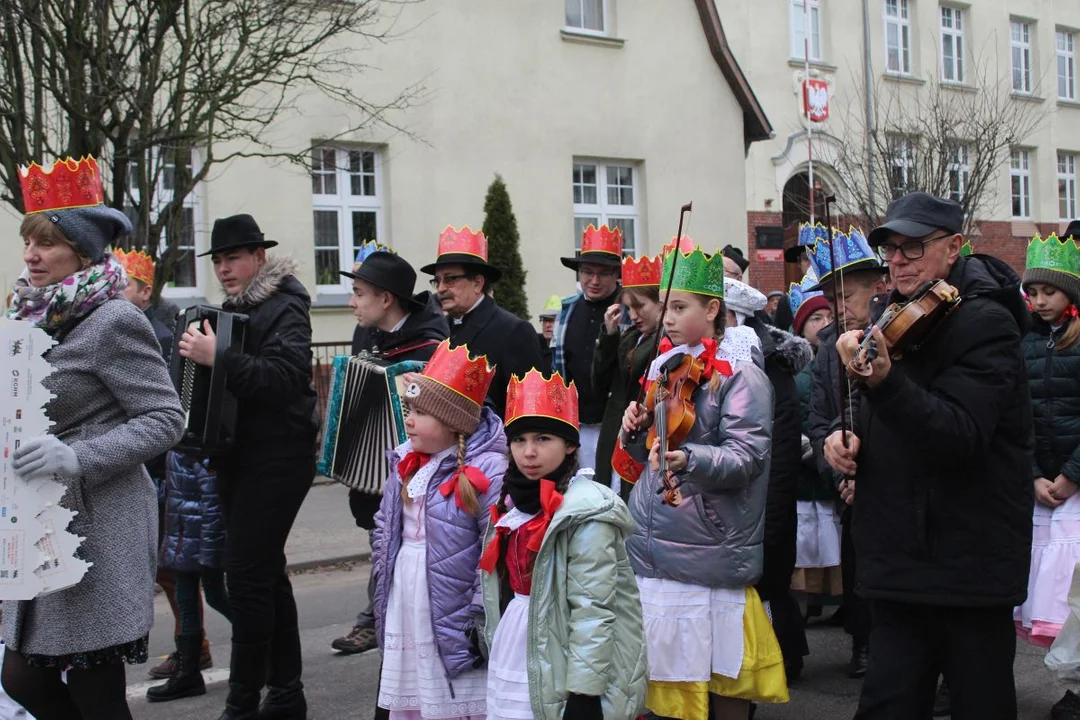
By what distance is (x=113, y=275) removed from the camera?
149 inches

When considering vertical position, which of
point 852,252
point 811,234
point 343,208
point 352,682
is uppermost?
point 343,208

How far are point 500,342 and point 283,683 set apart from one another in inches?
76.3

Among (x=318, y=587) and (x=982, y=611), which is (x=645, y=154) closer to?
(x=318, y=587)

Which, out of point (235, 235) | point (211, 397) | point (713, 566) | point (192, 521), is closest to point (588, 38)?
point (235, 235)

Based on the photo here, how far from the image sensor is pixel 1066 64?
27.2 m

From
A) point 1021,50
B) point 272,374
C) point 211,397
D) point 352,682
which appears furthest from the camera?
point 1021,50

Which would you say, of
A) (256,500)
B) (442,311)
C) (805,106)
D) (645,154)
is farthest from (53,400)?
(805,106)

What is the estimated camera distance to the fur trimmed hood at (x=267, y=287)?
5.10 meters

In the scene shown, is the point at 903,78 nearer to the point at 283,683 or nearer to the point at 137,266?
the point at 137,266

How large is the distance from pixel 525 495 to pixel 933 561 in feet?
4.40

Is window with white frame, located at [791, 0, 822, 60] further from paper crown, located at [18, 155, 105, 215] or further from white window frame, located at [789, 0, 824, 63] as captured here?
paper crown, located at [18, 155, 105, 215]

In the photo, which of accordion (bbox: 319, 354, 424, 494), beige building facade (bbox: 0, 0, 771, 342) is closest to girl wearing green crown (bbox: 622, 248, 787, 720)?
accordion (bbox: 319, 354, 424, 494)

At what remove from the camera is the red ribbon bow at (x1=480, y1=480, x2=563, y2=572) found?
11.9ft

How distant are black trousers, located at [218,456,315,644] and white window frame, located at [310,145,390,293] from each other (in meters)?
9.63
